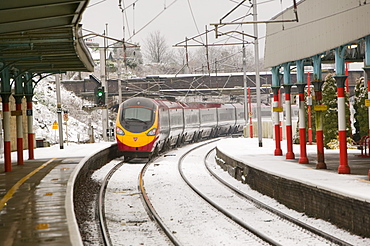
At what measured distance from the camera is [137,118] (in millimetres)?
28172

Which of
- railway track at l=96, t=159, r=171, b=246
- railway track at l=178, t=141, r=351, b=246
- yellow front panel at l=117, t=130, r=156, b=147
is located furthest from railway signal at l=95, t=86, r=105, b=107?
railway track at l=178, t=141, r=351, b=246

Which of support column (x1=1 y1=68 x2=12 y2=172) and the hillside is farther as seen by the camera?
the hillside

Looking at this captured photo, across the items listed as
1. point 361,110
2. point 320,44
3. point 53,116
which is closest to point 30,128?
point 320,44

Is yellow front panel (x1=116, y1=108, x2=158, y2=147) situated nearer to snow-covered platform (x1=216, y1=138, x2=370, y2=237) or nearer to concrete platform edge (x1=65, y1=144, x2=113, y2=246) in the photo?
snow-covered platform (x1=216, y1=138, x2=370, y2=237)

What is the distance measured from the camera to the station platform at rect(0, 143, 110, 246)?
9.55 metres

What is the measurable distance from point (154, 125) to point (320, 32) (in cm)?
1274

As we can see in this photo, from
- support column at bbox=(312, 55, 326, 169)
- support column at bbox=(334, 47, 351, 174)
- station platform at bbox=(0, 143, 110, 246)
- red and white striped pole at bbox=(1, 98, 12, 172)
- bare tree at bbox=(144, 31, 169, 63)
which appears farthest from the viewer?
bare tree at bbox=(144, 31, 169, 63)

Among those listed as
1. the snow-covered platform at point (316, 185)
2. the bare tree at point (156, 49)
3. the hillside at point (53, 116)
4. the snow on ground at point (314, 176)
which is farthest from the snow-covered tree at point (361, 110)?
the bare tree at point (156, 49)

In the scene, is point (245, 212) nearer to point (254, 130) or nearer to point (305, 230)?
point (305, 230)

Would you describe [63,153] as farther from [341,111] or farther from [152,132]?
[341,111]

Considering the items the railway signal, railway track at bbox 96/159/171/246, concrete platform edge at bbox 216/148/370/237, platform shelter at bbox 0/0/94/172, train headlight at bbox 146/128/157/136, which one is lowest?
railway track at bbox 96/159/171/246

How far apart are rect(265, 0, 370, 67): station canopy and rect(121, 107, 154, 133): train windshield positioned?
735cm

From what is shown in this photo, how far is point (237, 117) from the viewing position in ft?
175

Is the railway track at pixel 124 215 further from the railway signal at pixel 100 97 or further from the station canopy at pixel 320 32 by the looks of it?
the railway signal at pixel 100 97
